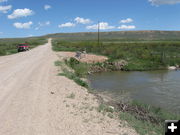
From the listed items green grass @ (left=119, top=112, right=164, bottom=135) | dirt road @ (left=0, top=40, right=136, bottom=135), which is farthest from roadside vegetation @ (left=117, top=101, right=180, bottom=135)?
dirt road @ (left=0, top=40, right=136, bottom=135)

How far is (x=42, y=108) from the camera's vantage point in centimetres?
707

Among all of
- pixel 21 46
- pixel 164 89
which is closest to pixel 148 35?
pixel 21 46

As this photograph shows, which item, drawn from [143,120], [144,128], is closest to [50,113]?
[144,128]

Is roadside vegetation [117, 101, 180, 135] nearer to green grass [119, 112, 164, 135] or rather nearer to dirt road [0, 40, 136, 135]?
green grass [119, 112, 164, 135]

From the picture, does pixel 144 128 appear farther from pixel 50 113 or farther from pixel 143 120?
pixel 50 113

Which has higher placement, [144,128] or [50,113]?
[50,113]

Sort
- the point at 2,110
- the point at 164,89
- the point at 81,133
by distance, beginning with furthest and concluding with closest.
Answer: the point at 164,89 → the point at 2,110 → the point at 81,133

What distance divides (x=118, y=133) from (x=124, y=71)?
20067mm

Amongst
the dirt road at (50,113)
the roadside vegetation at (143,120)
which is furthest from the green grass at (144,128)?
the dirt road at (50,113)

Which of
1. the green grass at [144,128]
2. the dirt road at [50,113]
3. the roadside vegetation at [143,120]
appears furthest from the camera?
the roadside vegetation at [143,120]

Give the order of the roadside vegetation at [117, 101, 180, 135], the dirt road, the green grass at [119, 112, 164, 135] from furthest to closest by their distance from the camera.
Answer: the roadside vegetation at [117, 101, 180, 135] → the green grass at [119, 112, 164, 135] → the dirt road

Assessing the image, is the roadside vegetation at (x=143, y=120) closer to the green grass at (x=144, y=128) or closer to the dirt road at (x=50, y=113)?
the green grass at (x=144, y=128)

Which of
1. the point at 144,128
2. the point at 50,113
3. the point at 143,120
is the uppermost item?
the point at 50,113

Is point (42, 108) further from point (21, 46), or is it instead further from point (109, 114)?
point (21, 46)
